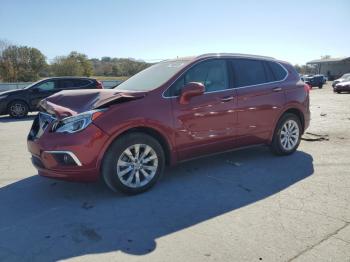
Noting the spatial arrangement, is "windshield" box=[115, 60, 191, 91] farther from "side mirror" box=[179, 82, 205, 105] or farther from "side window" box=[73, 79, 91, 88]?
"side window" box=[73, 79, 91, 88]

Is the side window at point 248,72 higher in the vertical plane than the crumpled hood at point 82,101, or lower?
higher

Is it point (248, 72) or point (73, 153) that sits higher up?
point (248, 72)

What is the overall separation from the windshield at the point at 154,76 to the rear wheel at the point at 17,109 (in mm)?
9479

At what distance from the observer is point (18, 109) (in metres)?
13.7

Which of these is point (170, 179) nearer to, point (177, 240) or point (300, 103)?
point (177, 240)

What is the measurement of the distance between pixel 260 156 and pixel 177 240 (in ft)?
11.1

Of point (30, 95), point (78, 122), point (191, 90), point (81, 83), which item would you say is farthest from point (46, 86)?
point (191, 90)

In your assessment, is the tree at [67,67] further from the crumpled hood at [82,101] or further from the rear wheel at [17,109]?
the crumpled hood at [82,101]

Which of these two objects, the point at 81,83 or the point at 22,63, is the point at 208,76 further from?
the point at 22,63

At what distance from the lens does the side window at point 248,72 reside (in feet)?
18.3

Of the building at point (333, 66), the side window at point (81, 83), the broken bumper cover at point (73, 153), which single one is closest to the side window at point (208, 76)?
the broken bumper cover at point (73, 153)

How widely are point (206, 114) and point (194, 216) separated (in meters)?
1.66

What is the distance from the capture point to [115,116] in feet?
14.0

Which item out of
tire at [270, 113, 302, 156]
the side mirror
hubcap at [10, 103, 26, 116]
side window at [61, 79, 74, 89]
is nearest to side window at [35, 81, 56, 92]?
side window at [61, 79, 74, 89]
